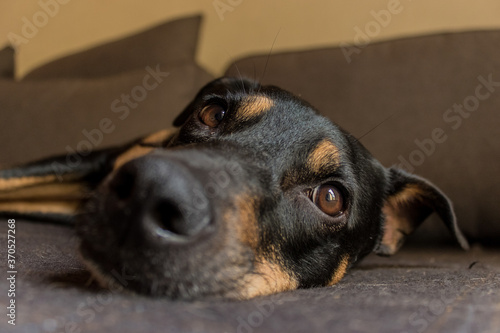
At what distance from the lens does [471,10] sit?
3.50 m

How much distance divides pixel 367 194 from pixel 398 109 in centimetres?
117

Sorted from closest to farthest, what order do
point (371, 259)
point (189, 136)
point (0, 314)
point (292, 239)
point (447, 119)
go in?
point (0, 314)
point (292, 239)
point (189, 136)
point (371, 259)
point (447, 119)

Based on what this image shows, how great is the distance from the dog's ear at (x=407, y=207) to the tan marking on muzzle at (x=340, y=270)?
48 centimetres

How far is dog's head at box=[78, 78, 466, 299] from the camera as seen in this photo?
39.9 inches

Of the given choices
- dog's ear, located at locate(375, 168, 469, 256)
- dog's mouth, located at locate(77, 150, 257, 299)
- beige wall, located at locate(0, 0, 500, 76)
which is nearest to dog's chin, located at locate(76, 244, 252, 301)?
dog's mouth, located at locate(77, 150, 257, 299)

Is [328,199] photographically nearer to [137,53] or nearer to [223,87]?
[223,87]

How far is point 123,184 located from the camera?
1031 millimetres

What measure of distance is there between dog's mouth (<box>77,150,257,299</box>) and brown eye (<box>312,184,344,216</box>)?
59cm

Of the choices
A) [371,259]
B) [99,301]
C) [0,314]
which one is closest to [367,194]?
[371,259]

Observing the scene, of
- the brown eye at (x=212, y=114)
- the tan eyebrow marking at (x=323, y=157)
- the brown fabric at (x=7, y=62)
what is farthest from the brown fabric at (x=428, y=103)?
the brown fabric at (x=7, y=62)

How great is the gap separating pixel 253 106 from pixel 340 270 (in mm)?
797

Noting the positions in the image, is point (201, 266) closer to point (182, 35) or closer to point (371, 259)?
point (371, 259)

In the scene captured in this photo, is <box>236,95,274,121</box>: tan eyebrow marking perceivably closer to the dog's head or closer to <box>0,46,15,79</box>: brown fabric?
the dog's head

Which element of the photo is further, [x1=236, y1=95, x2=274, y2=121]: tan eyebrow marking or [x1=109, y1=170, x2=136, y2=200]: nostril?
[x1=236, y1=95, x2=274, y2=121]: tan eyebrow marking
